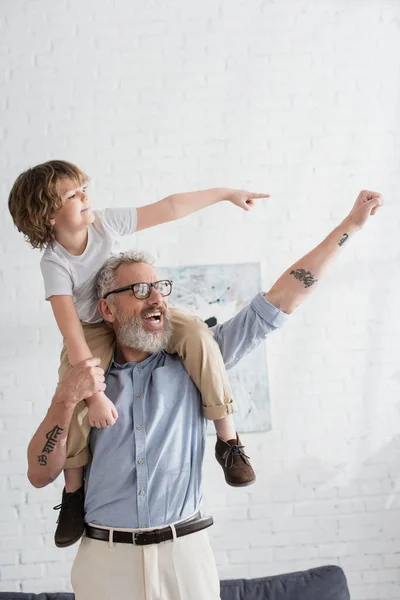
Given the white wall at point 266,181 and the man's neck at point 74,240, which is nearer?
the man's neck at point 74,240

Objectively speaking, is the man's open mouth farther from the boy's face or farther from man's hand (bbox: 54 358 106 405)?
the boy's face

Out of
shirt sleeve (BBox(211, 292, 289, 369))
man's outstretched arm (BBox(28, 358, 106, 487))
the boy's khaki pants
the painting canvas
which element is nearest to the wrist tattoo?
shirt sleeve (BBox(211, 292, 289, 369))

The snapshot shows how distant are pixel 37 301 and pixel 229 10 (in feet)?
6.50

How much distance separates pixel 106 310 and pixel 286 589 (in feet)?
5.52

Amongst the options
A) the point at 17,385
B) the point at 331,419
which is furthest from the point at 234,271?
the point at 17,385

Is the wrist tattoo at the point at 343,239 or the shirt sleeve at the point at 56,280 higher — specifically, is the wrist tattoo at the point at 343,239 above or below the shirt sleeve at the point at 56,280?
above

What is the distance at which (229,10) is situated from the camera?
160 inches

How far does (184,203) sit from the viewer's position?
2.36 metres

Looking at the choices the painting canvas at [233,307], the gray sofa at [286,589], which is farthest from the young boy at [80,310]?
the painting canvas at [233,307]

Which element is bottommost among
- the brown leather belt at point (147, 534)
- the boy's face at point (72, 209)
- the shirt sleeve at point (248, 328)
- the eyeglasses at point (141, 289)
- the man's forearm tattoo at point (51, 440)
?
the brown leather belt at point (147, 534)

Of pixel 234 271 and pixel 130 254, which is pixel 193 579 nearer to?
pixel 130 254

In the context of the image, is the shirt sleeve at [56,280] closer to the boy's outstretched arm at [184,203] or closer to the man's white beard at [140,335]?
the man's white beard at [140,335]

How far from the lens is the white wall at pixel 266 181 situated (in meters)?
3.88

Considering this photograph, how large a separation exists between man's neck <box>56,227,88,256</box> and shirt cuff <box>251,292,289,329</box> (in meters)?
0.58
